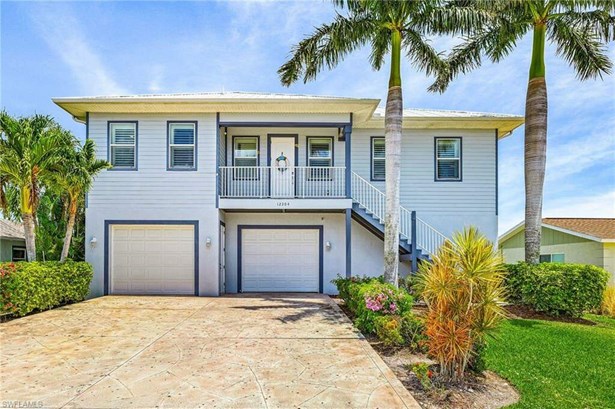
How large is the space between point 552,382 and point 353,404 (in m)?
2.93

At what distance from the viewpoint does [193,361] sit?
5.97 meters

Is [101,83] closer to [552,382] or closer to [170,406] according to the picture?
[170,406]

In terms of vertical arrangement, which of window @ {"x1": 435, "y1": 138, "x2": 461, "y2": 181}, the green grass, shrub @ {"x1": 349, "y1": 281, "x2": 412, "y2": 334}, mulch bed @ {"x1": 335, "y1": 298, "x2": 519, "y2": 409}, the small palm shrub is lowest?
the green grass

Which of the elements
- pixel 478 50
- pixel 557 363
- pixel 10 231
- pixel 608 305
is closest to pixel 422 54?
pixel 478 50

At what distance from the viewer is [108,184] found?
12.9m

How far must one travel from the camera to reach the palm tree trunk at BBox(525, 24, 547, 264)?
11531 mm

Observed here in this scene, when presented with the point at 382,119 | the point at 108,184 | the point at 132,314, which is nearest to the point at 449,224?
the point at 382,119

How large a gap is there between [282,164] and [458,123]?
606cm

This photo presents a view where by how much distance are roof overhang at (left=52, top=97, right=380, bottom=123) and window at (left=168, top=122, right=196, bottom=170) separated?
0.51 m

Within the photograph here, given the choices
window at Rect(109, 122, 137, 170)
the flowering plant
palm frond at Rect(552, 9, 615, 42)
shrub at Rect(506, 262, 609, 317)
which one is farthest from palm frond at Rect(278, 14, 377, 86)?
shrub at Rect(506, 262, 609, 317)

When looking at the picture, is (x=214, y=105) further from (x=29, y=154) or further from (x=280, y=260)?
(x=280, y=260)

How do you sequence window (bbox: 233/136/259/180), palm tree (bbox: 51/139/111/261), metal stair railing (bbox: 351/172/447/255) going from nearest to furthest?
palm tree (bbox: 51/139/111/261)
metal stair railing (bbox: 351/172/447/255)
window (bbox: 233/136/259/180)

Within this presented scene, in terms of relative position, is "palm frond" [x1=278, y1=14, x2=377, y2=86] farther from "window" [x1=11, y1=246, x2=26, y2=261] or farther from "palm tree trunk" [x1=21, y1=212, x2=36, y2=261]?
"window" [x1=11, y1=246, x2=26, y2=261]

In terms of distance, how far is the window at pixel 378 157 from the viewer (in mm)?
14164
